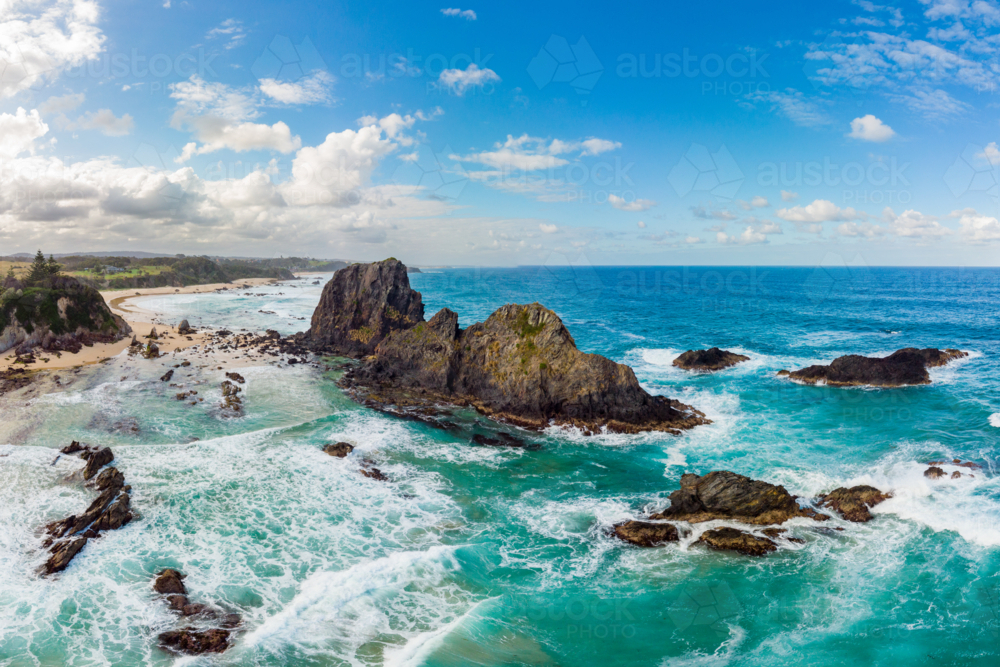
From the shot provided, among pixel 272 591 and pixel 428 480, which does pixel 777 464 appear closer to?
pixel 428 480

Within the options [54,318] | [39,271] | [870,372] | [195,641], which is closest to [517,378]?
[195,641]

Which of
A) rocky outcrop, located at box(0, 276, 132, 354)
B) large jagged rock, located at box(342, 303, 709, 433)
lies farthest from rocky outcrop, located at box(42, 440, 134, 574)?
rocky outcrop, located at box(0, 276, 132, 354)

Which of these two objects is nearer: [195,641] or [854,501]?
[195,641]

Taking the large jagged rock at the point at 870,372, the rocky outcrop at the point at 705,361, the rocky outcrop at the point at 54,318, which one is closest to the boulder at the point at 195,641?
the rocky outcrop at the point at 705,361

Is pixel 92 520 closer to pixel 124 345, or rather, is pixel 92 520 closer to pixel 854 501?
pixel 854 501

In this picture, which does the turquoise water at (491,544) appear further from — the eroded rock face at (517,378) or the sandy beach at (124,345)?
the sandy beach at (124,345)

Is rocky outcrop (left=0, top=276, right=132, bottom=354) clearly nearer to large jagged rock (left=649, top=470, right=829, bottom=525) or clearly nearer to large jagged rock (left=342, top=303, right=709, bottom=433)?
large jagged rock (left=342, top=303, right=709, bottom=433)
